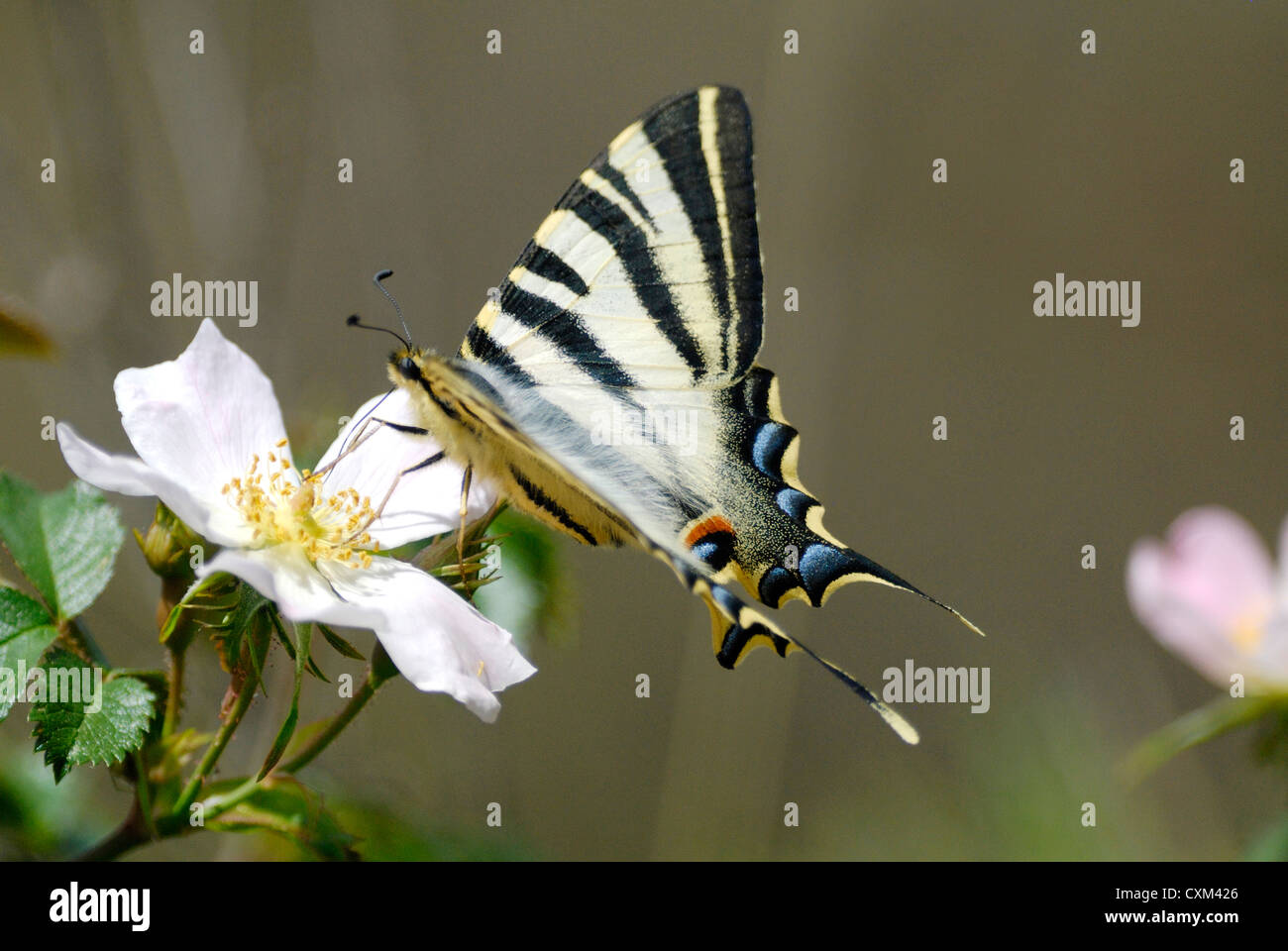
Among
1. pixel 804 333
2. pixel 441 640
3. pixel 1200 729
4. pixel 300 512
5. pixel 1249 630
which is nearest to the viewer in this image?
pixel 441 640

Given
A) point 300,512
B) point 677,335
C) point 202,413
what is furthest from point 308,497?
point 677,335

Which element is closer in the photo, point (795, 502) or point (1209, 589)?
point (795, 502)

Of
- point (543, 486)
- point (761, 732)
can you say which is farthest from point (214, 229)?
point (761, 732)

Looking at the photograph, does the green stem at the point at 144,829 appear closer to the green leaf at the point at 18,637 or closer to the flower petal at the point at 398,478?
the green leaf at the point at 18,637

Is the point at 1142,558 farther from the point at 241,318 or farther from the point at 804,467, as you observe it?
the point at 804,467

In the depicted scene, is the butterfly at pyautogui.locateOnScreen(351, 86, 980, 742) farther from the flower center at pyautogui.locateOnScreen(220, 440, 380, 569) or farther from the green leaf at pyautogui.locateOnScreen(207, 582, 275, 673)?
the green leaf at pyautogui.locateOnScreen(207, 582, 275, 673)

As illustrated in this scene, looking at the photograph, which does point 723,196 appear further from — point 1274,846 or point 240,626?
point 1274,846
